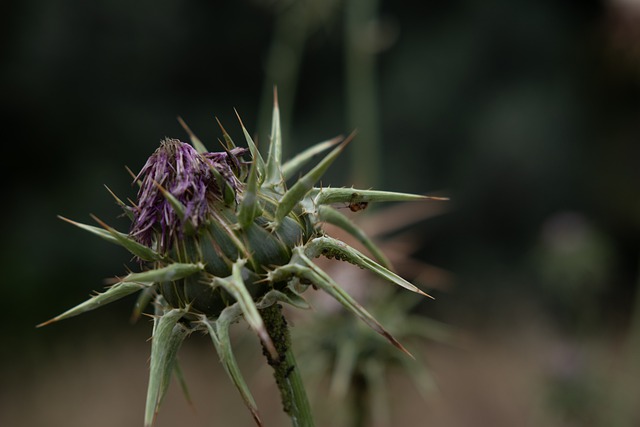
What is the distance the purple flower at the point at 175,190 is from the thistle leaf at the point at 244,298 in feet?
0.55

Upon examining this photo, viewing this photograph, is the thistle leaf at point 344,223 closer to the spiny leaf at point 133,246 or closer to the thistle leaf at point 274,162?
the thistle leaf at point 274,162

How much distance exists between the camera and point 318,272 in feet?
5.23

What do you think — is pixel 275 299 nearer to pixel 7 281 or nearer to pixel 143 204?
pixel 143 204

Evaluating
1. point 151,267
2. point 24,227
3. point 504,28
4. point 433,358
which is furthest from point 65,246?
point 151,267

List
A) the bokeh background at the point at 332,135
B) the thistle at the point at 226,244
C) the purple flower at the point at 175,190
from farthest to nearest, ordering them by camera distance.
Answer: the bokeh background at the point at 332,135, the purple flower at the point at 175,190, the thistle at the point at 226,244

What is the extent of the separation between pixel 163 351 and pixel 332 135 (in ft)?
32.2

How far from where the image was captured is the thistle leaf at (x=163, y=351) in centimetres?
149

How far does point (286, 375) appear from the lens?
5.88 feet

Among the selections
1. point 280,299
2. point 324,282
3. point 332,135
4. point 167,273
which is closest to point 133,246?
point 167,273

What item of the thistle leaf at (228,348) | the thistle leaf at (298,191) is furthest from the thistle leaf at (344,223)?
the thistle leaf at (228,348)

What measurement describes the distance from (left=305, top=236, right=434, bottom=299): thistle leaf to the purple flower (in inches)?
10.3

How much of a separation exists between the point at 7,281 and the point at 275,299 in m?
10.8

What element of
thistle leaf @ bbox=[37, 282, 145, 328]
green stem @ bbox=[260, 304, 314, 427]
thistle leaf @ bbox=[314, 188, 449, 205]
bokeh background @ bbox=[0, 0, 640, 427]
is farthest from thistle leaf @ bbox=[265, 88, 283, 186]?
bokeh background @ bbox=[0, 0, 640, 427]

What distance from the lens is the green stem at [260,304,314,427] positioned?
1.78m
